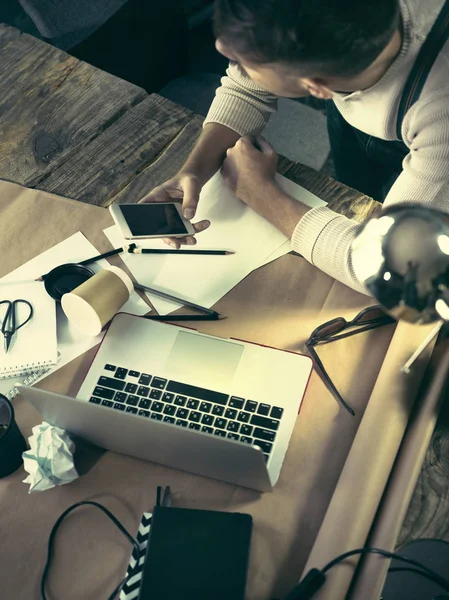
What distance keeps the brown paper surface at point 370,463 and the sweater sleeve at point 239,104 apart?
0.55 metres

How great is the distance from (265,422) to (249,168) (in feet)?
1.58

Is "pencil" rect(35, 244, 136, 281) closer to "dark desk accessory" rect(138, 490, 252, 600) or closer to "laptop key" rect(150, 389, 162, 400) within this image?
"laptop key" rect(150, 389, 162, 400)

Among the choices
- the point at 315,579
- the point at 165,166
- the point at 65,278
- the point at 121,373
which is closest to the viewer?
the point at 315,579

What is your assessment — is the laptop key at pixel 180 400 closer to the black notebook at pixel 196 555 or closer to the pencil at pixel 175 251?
the black notebook at pixel 196 555

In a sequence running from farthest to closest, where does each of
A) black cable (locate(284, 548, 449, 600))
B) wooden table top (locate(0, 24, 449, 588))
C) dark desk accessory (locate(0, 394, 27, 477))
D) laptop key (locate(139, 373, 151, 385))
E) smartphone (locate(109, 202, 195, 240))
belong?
wooden table top (locate(0, 24, 449, 588)), smartphone (locate(109, 202, 195, 240)), laptop key (locate(139, 373, 151, 385)), dark desk accessory (locate(0, 394, 27, 477)), black cable (locate(284, 548, 449, 600))

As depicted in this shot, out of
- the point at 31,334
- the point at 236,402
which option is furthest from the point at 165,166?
the point at 236,402

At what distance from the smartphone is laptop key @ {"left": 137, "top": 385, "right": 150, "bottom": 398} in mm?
277

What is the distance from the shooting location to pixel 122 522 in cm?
87

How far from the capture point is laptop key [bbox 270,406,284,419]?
920mm

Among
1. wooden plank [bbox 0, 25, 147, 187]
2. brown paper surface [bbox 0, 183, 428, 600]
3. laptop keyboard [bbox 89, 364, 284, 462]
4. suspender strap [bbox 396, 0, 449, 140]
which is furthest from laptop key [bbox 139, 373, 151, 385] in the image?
suspender strap [bbox 396, 0, 449, 140]

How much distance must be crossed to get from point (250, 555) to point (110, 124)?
0.89m

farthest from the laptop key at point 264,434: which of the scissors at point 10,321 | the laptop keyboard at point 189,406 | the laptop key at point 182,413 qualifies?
the scissors at point 10,321

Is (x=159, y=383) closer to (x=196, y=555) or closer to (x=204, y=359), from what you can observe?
(x=204, y=359)

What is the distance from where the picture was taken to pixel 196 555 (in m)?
0.79
